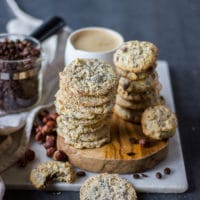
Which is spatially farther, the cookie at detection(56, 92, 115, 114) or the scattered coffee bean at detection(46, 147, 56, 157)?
the scattered coffee bean at detection(46, 147, 56, 157)

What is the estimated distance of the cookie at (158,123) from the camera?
7.11ft

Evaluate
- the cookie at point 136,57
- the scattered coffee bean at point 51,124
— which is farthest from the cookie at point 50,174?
the cookie at point 136,57

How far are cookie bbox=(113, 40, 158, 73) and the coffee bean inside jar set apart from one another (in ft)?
1.42

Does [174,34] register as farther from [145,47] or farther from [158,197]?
[158,197]

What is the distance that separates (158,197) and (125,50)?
2.06 feet

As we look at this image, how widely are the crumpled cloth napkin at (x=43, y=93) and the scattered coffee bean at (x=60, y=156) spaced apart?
149mm

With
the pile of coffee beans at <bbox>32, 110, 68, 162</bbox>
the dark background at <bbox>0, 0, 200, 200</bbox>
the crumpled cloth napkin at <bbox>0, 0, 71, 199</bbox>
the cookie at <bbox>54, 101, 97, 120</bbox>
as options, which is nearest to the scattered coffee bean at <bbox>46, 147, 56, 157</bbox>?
the pile of coffee beans at <bbox>32, 110, 68, 162</bbox>

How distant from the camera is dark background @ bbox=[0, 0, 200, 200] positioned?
8.98 feet

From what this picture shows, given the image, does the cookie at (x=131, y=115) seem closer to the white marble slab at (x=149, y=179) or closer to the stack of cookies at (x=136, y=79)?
the stack of cookies at (x=136, y=79)

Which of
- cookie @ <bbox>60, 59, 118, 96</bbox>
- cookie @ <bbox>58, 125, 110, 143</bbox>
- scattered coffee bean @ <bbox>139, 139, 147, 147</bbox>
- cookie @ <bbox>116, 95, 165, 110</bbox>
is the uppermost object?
cookie @ <bbox>60, 59, 118, 96</bbox>

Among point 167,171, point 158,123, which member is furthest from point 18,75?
Result: point 167,171

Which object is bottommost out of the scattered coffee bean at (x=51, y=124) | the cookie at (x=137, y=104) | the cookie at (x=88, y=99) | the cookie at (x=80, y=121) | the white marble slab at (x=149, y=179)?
the white marble slab at (x=149, y=179)

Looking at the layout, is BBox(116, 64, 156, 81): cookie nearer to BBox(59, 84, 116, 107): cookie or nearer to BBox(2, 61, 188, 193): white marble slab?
BBox(59, 84, 116, 107): cookie

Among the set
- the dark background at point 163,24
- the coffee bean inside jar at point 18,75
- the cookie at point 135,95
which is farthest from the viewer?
the dark background at point 163,24
